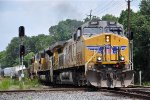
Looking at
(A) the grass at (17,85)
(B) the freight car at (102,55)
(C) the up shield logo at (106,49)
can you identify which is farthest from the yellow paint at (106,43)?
(A) the grass at (17,85)

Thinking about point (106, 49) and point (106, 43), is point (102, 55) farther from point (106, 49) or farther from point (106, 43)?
point (106, 43)

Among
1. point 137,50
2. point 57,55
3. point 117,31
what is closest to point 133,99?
point 117,31

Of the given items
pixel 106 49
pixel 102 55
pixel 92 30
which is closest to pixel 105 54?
pixel 102 55

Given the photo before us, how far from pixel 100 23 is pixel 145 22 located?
33.0 metres

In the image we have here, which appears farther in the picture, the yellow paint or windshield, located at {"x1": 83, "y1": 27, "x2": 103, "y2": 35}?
windshield, located at {"x1": 83, "y1": 27, "x2": 103, "y2": 35}

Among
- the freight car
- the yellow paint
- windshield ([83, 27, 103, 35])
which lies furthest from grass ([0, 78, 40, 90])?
the yellow paint

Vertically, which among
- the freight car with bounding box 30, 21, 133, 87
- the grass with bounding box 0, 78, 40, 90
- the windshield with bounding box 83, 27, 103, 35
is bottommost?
the grass with bounding box 0, 78, 40, 90

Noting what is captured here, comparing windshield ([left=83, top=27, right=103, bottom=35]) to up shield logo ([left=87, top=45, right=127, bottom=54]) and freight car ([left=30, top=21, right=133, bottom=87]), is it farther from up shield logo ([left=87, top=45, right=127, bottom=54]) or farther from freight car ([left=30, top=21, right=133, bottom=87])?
up shield logo ([left=87, top=45, right=127, bottom=54])

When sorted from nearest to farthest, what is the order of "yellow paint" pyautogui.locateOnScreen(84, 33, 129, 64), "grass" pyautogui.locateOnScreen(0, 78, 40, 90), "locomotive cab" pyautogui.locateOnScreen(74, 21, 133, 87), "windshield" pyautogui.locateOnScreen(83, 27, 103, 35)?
"locomotive cab" pyautogui.locateOnScreen(74, 21, 133, 87), "yellow paint" pyautogui.locateOnScreen(84, 33, 129, 64), "windshield" pyautogui.locateOnScreen(83, 27, 103, 35), "grass" pyautogui.locateOnScreen(0, 78, 40, 90)

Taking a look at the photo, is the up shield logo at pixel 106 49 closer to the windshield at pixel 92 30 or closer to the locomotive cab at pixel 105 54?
the locomotive cab at pixel 105 54

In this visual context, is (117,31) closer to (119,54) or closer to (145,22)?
(119,54)

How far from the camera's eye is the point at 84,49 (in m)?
22.2

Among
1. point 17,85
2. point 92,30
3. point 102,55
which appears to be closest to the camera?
point 102,55

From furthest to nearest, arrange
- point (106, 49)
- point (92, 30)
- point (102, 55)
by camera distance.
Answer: point (92, 30) < point (106, 49) < point (102, 55)
